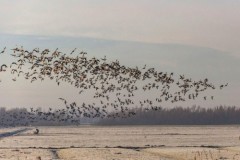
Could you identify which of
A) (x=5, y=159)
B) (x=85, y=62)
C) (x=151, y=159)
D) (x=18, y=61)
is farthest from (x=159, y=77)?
(x=5, y=159)

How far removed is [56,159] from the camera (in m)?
39.8

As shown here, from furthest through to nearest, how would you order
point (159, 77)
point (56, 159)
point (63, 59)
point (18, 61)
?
point (56, 159) → point (159, 77) → point (63, 59) → point (18, 61)

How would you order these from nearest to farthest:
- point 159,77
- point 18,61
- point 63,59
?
1. point 18,61
2. point 63,59
3. point 159,77

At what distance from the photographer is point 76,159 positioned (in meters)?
40.1

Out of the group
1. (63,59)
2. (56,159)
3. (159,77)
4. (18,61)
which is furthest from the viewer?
(56,159)

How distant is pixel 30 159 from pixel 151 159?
1015 centimetres

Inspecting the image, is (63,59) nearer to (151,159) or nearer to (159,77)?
(159,77)

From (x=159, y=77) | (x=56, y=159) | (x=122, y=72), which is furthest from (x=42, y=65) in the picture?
(x=56, y=159)

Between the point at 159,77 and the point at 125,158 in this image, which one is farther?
the point at 125,158

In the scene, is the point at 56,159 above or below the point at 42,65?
below

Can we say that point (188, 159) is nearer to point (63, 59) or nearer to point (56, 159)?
point (56, 159)

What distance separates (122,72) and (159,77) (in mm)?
2088

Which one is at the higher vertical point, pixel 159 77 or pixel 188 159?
pixel 159 77

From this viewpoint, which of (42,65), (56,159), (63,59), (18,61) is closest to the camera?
(18,61)
